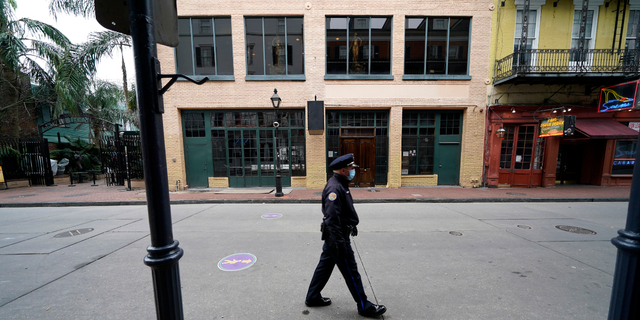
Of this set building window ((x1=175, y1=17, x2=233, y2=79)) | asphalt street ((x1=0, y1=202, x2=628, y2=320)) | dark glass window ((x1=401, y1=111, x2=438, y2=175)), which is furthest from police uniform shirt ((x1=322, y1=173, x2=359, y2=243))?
building window ((x1=175, y1=17, x2=233, y2=79))

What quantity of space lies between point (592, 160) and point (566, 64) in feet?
17.4

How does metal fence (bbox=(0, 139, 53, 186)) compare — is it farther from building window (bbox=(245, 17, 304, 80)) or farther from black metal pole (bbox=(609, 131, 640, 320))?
black metal pole (bbox=(609, 131, 640, 320))

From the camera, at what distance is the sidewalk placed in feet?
29.8

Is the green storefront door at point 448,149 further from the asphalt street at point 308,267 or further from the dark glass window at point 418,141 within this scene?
the asphalt street at point 308,267

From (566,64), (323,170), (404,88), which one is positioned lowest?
(323,170)

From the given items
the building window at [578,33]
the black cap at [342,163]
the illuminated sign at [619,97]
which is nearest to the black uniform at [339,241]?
the black cap at [342,163]

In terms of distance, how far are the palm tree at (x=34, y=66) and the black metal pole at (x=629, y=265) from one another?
750 inches

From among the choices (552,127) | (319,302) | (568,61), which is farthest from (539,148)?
(319,302)

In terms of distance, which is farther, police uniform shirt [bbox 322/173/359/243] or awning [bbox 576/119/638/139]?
awning [bbox 576/119/638/139]

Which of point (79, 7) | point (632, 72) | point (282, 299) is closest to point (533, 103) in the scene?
point (632, 72)

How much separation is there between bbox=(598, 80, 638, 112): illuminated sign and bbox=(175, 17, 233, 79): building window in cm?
1714

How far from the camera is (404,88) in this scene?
1148 centimetres

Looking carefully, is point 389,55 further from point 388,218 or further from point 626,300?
point 626,300

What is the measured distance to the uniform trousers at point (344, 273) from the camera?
2.70m
